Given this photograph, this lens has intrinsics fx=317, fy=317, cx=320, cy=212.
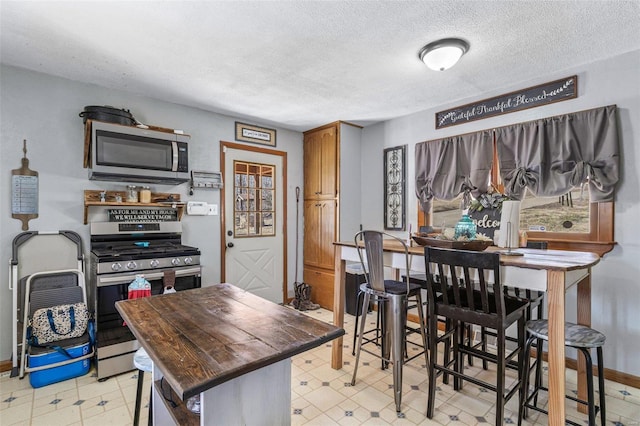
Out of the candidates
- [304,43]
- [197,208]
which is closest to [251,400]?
[304,43]

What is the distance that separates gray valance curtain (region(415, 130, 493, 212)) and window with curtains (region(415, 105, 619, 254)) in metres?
0.01

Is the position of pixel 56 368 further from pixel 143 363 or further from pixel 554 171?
pixel 554 171

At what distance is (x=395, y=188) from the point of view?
13.8ft

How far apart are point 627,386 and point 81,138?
5.16 m

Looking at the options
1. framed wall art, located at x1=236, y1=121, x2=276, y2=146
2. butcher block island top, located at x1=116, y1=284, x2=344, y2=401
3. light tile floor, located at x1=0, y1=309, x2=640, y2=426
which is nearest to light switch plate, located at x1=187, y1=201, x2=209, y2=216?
framed wall art, located at x1=236, y1=121, x2=276, y2=146

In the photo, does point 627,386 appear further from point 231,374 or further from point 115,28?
point 115,28

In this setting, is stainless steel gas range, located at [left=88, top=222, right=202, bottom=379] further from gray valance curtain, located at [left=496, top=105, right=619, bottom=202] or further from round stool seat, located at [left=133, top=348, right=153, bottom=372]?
gray valance curtain, located at [left=496, top=105, right=619, bottom=202]

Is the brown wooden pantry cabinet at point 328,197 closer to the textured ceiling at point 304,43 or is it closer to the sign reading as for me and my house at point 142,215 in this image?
the textured ceiling at point 304,43

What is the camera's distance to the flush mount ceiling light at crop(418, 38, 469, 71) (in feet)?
7.52

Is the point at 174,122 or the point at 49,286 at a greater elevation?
the point at 174,122

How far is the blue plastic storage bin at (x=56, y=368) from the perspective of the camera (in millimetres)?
2432

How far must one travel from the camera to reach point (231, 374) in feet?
3.15

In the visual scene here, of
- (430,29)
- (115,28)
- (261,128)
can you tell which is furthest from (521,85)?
(115,28)

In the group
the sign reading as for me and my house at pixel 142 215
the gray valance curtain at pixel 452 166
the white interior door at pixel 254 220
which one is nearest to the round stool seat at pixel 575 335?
the gray valance curtain at pixel 452 166
